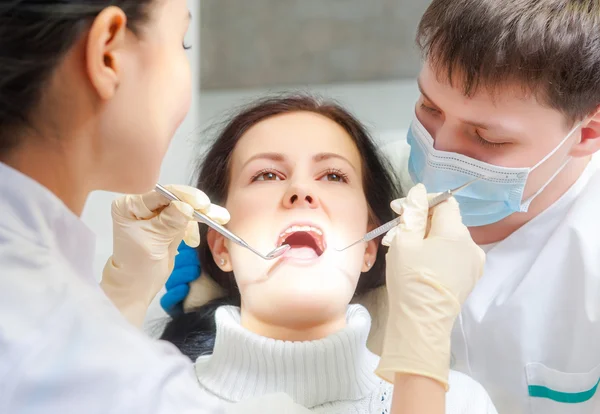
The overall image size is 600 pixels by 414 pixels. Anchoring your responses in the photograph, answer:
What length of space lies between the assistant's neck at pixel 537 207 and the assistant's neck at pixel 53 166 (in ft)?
3.72

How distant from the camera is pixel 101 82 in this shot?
0.95 metres

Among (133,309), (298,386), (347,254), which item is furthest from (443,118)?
(133,309)

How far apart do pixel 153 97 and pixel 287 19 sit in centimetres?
283

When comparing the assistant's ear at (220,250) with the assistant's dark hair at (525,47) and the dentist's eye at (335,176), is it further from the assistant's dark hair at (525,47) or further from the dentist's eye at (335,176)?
the assistant's dark hair at (525,47)

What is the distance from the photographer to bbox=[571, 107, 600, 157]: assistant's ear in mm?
1657

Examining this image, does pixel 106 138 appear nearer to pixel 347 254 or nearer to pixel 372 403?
pixel 347 254

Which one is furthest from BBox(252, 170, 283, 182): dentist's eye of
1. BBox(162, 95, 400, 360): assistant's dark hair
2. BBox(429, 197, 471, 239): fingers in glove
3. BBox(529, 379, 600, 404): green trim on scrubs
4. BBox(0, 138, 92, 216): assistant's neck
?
BBox(529, 379, 600, 404): green trim on scrubs

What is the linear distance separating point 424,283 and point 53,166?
644 millimetres

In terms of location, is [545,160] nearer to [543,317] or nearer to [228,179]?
[543,317]

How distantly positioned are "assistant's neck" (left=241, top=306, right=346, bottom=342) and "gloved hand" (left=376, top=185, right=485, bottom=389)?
9.4 inches

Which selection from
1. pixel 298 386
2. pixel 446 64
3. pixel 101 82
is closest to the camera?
pixel 101 82

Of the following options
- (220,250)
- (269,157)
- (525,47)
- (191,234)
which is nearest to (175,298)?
(220,250)

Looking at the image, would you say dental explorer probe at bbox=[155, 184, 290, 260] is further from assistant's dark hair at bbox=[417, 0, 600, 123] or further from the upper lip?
assistant's dark hair at bbox=[417, 0, 600, 123]

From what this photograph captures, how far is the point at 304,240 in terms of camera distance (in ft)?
5.17
